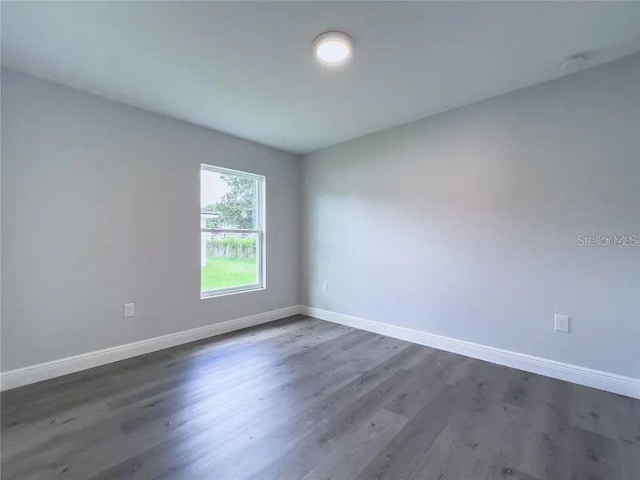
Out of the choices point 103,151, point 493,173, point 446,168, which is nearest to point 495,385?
point 493,173

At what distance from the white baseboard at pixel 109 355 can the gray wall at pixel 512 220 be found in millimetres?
1561

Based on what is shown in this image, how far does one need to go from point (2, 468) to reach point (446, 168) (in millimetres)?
3771

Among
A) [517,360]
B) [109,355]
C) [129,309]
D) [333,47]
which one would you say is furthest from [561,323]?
[109,355]

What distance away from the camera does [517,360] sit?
2.66 meters

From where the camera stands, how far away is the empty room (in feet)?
5.61

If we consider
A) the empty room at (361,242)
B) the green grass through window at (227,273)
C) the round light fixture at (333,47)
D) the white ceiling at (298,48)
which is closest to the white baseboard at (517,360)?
the empty room at (361,242)

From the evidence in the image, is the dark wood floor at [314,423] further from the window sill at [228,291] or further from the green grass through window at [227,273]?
the green grass through window at [227,273]

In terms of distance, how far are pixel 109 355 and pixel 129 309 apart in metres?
0.42

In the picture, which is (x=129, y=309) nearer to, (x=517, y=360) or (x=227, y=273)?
(x=227, y=273)

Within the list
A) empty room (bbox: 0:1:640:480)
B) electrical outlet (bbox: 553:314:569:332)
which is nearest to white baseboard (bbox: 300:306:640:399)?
empty room (bbox: 0:1:640:480)

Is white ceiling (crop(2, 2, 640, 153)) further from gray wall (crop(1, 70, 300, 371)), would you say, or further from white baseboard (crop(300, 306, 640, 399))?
white baseboard (crop(300, 306, 640, 399))

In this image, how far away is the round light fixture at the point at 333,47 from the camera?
1.93 m

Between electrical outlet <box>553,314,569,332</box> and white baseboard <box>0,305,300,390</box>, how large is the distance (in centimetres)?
316

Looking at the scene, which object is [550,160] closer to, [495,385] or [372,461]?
[495,385]
